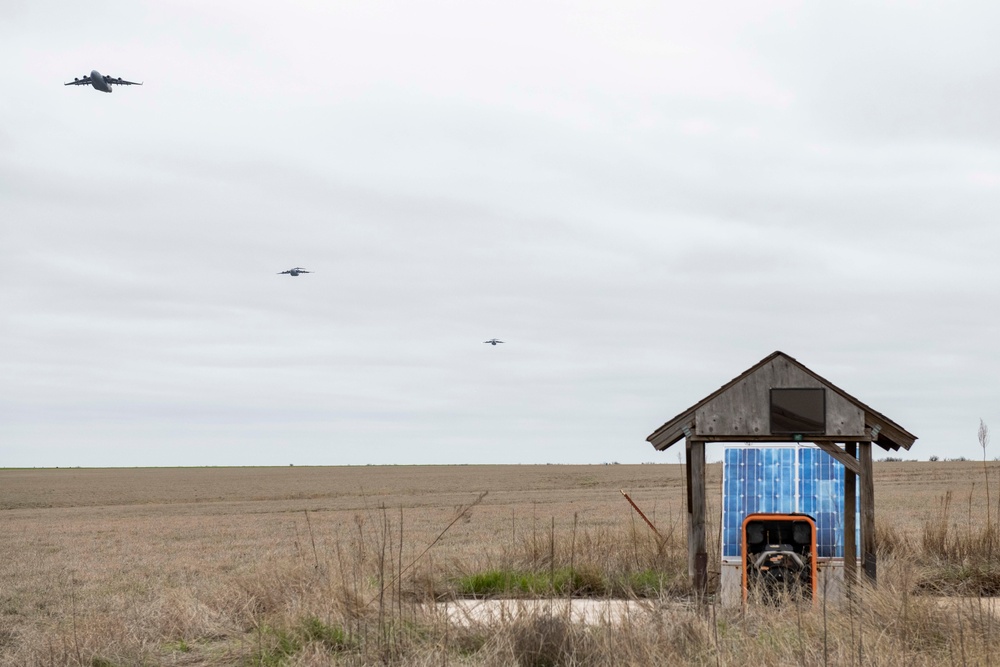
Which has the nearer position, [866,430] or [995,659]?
[995,659]

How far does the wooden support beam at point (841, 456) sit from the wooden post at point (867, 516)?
0.08 meters

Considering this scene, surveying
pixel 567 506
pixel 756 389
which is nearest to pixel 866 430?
pixel 756 389

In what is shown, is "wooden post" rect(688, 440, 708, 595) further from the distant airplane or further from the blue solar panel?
the distant airplane

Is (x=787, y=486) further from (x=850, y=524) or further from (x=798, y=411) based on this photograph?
(x=798, y=411)

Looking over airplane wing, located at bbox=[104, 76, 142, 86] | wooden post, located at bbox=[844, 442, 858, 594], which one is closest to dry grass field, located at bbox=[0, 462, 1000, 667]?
wooden post, located at bbox=[844, 442, 858, 594]

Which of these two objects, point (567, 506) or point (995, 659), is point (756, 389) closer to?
point (995, 659)

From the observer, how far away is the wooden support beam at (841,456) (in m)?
12.6

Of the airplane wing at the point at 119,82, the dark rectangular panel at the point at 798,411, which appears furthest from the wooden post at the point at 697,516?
the airplane wing at the point at 119,82

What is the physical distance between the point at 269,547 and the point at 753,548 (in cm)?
1652

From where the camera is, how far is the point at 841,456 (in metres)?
12.6

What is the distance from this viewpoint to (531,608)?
9477 millimetres

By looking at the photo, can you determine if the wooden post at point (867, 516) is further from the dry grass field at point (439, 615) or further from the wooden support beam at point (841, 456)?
the dry grass field at point (439, 615)

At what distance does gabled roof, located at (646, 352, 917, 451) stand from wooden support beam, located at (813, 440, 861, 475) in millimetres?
413

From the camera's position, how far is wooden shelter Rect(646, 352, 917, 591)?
12570 mm
